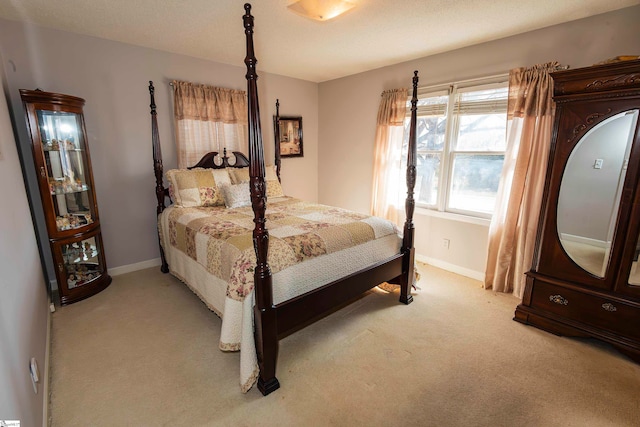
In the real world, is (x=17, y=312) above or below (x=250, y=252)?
below

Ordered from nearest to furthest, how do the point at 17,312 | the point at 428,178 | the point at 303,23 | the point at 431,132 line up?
1. the point at 17,312
2. the point at 303,23
3. the point at 431,132
4. the point at 428,178

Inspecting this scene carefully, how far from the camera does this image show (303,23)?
2.55 meters

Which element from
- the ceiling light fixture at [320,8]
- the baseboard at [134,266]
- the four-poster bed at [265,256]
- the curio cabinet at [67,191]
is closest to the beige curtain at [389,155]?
the four-poster bed at [265,256]

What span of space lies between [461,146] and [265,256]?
270cm

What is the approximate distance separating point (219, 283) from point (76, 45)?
2.73 meters

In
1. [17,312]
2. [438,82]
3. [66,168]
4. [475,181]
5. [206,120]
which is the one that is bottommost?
[17,312]

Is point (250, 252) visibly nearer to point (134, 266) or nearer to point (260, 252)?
point (260, 252)

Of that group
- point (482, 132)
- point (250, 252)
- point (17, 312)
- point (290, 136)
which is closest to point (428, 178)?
point (482, 132)

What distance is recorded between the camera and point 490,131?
309 centimetres

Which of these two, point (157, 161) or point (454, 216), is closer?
point (157, 161)

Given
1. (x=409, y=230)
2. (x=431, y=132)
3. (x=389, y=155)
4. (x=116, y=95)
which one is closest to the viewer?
(x=409, y=230)

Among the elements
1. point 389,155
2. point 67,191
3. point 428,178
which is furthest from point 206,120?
point 428,178

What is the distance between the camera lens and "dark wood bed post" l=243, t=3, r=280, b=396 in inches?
58.2

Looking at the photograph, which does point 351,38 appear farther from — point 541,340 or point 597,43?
point 541,340
